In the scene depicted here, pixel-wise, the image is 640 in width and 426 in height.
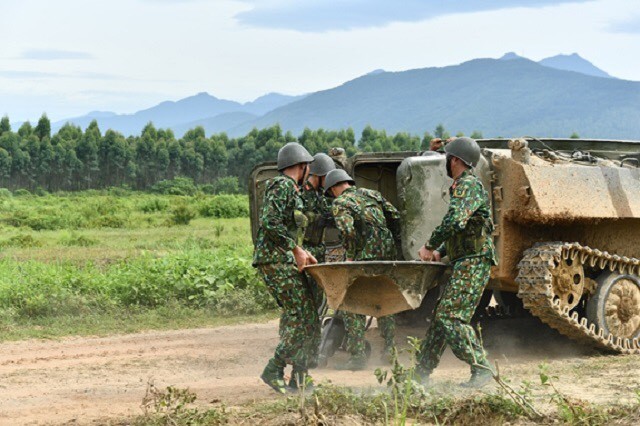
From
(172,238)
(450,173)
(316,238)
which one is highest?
(450,173)

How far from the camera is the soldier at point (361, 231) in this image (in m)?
9.51

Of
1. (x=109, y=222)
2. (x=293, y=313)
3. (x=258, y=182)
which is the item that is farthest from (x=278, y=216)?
(x=109, y=222)

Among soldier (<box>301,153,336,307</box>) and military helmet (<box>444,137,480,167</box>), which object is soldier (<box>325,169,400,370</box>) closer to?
soldier (<box>301,153,336,307</box>)

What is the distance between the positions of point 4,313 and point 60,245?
39.5ft

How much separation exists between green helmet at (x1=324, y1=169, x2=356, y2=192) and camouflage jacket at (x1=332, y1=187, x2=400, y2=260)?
0.37 ft

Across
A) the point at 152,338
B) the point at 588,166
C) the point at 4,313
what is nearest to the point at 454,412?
the point at 588,166

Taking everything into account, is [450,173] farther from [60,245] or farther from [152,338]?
[60,245]

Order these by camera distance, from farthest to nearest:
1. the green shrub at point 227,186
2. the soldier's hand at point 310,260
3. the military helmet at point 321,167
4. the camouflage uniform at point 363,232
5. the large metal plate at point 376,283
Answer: the green shrub at point 227,186 → the military helmet at point 321,167 → the camouflage uniform at point 363,232 → the soldier's hand at point 310,260 → the large metal plate at point 376,283

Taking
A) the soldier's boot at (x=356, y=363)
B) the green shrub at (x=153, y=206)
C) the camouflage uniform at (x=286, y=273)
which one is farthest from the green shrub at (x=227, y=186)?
the camouflage uniform at (x=286, y=273)

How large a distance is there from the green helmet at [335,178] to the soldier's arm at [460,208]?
6.07 ft

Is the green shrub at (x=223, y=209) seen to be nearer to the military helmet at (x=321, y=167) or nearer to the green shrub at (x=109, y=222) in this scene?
the green shrub at (x=109, y=222)

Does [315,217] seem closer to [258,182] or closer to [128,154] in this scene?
[258,182]

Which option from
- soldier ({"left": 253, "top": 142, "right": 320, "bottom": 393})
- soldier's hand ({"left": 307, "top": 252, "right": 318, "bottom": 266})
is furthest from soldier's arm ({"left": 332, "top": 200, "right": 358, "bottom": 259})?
soldier's hand ({"left": 307, "top": 252, "right": 318, "bottom": 266})

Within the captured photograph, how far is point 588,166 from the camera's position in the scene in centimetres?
1041
